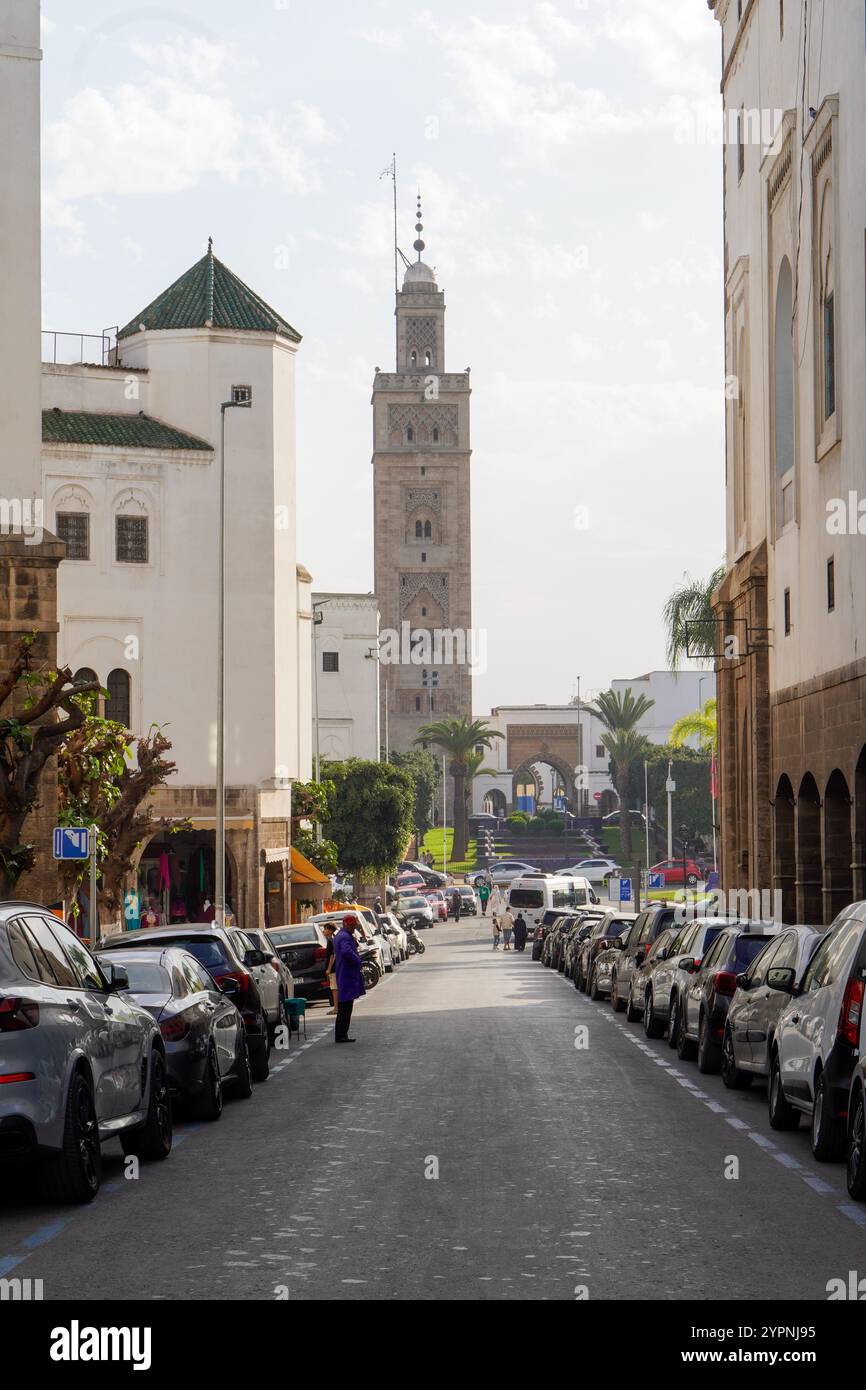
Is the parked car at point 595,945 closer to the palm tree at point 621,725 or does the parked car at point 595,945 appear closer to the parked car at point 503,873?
the parked car at point 503,873

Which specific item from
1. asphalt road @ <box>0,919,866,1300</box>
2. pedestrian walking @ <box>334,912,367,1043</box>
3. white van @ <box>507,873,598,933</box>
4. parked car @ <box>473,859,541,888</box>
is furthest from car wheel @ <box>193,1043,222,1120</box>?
parked car @ <box>473,859,541,888</box>

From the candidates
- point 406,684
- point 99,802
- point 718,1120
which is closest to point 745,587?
point 99,802

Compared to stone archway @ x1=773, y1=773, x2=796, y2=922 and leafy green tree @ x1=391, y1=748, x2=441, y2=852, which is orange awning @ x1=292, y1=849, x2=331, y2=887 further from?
leafy green tree @ x1=391, y1=748, x2=441, y2=852

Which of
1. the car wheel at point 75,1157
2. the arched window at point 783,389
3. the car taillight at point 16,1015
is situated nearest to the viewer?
the car taillight at point 16,1015

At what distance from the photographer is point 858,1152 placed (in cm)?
1108

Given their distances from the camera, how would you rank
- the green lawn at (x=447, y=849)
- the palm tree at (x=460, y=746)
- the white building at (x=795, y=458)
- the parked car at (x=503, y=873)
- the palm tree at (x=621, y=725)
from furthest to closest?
1. the green lawn at (x=447, y=849)
2. the palm tree at (x=460, y=746)
3. the palm tree at (x=621, y=725)
4. the parked car at (x=503, y=873)
5. the white building at (x=795, y=458)

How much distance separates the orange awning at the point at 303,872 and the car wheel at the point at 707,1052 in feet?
128

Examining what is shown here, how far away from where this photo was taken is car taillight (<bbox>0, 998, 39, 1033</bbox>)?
10.3 metres

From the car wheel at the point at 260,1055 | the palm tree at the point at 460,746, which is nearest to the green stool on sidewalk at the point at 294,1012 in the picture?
the car wheel at the point at 260,1055

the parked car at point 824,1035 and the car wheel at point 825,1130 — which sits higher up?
the parked car at point 824,1035

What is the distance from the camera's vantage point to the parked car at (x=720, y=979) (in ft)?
63.1

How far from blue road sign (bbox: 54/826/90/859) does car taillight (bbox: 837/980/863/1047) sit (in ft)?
48.6

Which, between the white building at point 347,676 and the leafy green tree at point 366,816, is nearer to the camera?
the leafy green tree at point 366,816

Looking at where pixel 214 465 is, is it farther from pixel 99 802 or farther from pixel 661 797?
pixel 661 797
